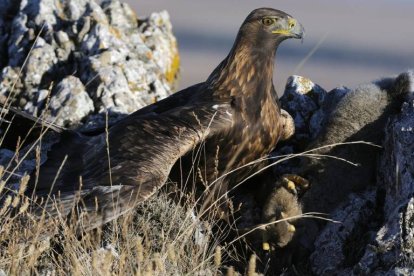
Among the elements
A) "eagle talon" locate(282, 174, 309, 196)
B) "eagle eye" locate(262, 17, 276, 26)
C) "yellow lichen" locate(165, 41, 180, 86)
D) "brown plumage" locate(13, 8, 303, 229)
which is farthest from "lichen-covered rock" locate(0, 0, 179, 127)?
"eagle talon" locate(282, 174, 309, 196)

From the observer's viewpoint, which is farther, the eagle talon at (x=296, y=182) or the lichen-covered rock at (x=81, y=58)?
the lichen-covered rock at (x=81, y=58)

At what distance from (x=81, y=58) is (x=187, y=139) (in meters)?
2.95

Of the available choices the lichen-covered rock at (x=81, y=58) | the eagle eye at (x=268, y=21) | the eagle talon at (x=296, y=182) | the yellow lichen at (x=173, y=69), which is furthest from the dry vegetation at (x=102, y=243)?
the yellow lichen at (x=173, y=69)

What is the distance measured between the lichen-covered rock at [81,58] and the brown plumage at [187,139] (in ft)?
3.93

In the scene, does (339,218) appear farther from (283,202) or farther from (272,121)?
(272,121)

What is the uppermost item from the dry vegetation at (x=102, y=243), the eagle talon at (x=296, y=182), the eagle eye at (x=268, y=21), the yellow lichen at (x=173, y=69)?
the eagle eye at (x=268, y=21)

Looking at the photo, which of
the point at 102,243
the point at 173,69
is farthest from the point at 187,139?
the point at 173,69

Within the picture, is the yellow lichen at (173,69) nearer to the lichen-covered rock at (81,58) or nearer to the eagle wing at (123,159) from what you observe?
the lichen-covered rock at (81,58)

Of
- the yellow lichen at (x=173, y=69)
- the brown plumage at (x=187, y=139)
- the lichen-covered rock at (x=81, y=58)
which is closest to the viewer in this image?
the brown plumage at (x=187, y=139)

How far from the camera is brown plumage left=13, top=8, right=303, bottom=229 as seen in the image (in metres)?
5.91

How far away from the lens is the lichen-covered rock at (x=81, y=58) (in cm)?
849

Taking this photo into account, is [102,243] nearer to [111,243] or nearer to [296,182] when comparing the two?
[111,243]

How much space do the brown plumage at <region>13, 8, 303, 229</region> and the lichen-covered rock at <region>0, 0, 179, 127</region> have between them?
1.20 meters

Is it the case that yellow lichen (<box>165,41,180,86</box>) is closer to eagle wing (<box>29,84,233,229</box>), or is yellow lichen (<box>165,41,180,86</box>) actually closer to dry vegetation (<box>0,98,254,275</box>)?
eagle wing (<box>29,84,233,229</box>)
